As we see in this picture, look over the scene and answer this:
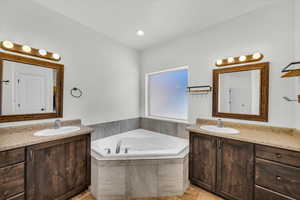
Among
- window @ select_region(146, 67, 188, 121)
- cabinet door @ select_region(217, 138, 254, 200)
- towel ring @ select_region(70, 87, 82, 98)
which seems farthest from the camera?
window @ select_region(146, 67, 188, 121)

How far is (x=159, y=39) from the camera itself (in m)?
2.71

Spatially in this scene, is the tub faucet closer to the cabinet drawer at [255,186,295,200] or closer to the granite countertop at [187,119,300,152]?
the granite countertop at [187,119,300,152]

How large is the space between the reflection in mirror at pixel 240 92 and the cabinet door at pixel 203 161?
0.66m

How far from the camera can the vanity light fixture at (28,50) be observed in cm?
150

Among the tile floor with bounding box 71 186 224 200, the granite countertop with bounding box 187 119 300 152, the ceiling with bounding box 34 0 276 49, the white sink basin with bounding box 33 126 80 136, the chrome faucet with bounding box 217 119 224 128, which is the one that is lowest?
the tile floor with bounding box 71 186 224 200

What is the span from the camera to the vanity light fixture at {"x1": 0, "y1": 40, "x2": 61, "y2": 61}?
1.50m

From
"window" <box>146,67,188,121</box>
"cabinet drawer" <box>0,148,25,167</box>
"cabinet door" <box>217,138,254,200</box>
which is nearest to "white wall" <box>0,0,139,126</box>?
"window" <box>146,67,188,121</box>

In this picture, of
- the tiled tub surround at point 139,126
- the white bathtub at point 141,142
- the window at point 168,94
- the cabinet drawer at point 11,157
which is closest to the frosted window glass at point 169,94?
the window at point 168,94

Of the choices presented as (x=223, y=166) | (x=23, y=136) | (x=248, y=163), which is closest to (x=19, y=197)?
(x=23, y=136)

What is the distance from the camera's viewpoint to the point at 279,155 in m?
1.27

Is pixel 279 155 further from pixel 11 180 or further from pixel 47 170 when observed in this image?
pixel 11 180

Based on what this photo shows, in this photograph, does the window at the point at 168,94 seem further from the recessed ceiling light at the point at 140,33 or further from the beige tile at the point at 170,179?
the beige tile at the point at 170,179

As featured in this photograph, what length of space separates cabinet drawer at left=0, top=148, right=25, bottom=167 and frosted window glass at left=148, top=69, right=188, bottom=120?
7.87ft

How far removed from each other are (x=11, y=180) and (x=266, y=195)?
253cm
